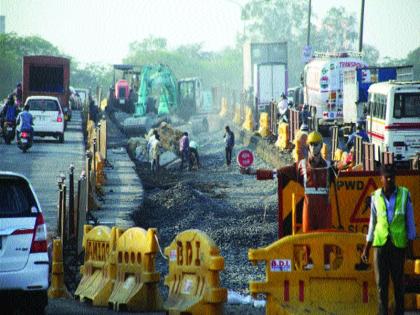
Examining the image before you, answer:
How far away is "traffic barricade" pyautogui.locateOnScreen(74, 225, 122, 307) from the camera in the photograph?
17.4 m

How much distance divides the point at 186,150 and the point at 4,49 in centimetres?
12258

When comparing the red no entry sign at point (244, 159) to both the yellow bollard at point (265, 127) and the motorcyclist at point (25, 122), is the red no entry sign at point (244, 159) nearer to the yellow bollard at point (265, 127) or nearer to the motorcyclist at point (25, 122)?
the motorcyclist at point (25, 122)

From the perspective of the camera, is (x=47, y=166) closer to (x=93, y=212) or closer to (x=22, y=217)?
(x=93, y=212)

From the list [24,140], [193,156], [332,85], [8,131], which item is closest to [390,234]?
[24,140]

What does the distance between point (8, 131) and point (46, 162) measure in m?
8.36

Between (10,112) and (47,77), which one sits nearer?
(10,112)

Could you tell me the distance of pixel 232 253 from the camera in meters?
27.6

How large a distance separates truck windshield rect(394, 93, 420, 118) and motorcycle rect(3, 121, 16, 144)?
1867 centimetres

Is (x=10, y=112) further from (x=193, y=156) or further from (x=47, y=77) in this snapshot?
(x=47, y=77)

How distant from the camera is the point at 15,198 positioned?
47.6 feet

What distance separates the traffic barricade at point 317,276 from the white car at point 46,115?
128 feet

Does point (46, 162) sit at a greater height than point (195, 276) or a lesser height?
lesser

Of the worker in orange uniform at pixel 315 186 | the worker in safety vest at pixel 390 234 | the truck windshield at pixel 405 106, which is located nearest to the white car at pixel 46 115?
the truck windshield at pixel 405 106

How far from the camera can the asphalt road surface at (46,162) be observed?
116ft
